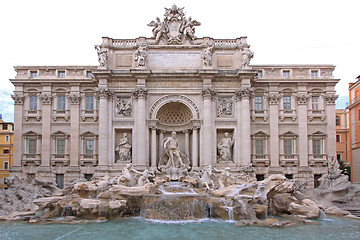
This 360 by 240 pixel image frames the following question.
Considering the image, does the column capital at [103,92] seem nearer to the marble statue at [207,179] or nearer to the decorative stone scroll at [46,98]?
the decorative stone scroll at [46,98]

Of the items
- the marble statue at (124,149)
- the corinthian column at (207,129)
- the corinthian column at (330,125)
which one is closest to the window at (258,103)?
the corinthian column at (207,129)

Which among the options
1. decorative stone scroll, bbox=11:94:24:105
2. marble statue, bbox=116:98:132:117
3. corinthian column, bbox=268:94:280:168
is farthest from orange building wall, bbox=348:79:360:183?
decorative stone scroll, bbox=11:94:24:105

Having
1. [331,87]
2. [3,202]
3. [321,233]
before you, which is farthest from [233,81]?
[3,202]

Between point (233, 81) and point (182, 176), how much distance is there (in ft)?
29.6

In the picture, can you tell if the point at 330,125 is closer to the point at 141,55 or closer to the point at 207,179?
the point at 207,179

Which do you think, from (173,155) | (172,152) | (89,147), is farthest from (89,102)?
(173,155)

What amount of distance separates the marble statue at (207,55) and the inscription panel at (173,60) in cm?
81

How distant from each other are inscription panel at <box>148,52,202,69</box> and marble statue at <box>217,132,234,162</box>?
660 centimetres

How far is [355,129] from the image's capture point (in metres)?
34.5

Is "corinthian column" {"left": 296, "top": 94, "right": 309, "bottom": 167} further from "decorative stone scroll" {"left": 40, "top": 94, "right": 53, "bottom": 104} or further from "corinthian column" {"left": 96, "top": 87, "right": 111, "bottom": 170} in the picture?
"decorative stone scroll" {"left": 40, "top": 94, "right": 53, "bottom": 104}

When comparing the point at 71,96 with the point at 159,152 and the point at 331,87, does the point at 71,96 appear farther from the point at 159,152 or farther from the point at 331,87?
the point at 331,87

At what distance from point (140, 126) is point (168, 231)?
11.8 metres

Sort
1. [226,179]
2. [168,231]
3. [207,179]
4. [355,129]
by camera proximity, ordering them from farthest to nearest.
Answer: [355,129], [207,179], [226,179], [168,231]

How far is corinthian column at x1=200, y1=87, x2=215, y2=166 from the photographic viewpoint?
25.8m
